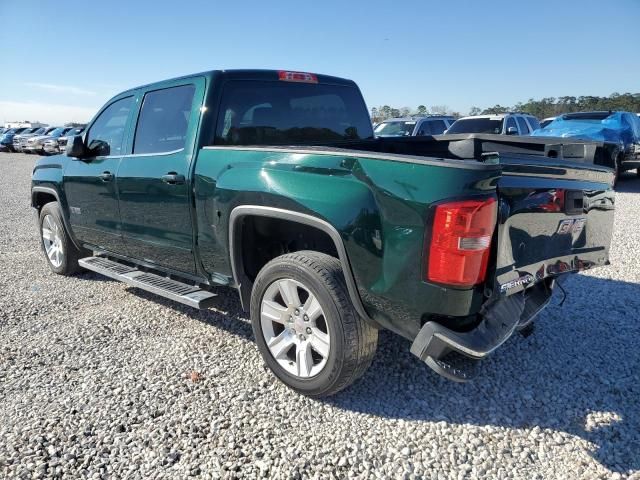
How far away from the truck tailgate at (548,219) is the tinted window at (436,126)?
33.2 ft

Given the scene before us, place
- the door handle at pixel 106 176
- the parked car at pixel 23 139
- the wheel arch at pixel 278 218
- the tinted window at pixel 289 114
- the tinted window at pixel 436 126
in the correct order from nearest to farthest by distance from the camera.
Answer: the wheel arch at pixel 278 218
the tinted window at pixel 289 114
the door handle at pixel 106 176
the tinted window at pixel 436 126
the parked car at pixel 23 139

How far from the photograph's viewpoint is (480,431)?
2641mm

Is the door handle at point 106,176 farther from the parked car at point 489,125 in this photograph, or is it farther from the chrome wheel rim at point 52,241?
the parked car at point 489,125

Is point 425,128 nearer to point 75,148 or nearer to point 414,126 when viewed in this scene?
point 414,126

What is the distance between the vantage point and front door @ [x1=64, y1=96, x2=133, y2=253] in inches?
169

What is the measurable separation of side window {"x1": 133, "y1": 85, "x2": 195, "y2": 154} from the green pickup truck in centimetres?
2

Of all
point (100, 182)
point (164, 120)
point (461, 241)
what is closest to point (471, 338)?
point (461, 241)

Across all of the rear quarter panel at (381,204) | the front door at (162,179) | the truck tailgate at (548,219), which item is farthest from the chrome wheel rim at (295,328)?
the truck tailgate at (548,219)

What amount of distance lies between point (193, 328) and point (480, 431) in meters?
2.31

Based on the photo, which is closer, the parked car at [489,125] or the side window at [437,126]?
the parked car at [489,125]

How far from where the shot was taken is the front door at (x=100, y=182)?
14.0 ft

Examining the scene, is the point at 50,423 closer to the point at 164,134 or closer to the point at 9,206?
the point at 164,134

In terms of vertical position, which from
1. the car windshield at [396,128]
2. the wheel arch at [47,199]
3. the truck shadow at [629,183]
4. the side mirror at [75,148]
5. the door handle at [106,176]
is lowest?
the truck shadow at [629,183]

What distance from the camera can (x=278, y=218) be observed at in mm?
2928
